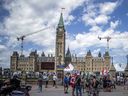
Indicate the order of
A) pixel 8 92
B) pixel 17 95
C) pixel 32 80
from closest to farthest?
pixel 17 95, pixel 8 92, pixel 32 80

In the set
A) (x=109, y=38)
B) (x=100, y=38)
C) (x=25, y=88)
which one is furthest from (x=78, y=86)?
(x=100, y=38)

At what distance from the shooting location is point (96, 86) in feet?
87.9

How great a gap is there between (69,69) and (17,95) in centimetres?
3385

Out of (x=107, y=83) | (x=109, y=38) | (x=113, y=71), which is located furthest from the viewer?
(x=109, y=38)

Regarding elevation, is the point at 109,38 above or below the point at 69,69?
above

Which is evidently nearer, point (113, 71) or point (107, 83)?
point (107, 83)

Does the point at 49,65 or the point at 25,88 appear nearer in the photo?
the point at 25,88

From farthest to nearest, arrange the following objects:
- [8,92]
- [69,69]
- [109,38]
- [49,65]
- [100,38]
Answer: [100,38]
[109,38]
[49,65]
[69,69]
[8,92]

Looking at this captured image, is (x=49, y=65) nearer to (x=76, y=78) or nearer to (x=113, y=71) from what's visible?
(x=113, y=71)

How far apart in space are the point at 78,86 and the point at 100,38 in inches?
4120

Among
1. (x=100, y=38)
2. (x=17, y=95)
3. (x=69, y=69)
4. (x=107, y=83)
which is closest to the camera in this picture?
(x=17, y=95)

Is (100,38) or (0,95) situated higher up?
(100,38)

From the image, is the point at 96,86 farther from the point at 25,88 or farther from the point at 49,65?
the point at 49,65

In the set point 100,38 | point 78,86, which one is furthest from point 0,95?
point 100,38
